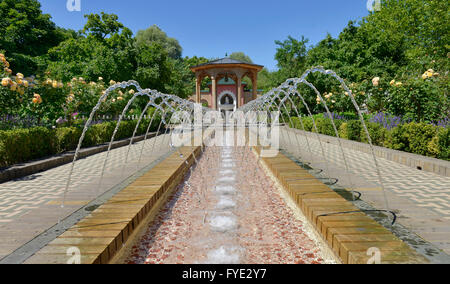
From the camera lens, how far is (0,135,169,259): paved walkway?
119 inches

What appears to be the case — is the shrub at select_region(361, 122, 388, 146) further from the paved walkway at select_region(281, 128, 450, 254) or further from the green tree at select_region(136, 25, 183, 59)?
the green tree at select_region(136, 25, 183, 59)

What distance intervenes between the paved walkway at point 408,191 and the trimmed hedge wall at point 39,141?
6.85 meters

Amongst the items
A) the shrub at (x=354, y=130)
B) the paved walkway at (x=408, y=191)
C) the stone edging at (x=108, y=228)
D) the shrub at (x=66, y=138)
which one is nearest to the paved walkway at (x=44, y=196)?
the stone edging at (x=108, y=228)

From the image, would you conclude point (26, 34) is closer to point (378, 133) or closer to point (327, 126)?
point (327, 126)

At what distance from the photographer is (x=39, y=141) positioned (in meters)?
7.35

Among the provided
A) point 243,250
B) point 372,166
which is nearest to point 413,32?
point 372,166

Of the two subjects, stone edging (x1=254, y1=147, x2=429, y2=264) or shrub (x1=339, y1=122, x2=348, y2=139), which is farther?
shrub (x1=339, y1=122, x2=348, y2=139)

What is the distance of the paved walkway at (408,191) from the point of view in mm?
2934

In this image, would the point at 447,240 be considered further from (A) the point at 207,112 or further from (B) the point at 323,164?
(A) the point at 207,112

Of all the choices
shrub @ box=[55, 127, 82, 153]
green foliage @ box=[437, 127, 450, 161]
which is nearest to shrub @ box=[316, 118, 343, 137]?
green foliage @ box=[437, 127, 450, 161]

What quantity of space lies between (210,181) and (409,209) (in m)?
3.38

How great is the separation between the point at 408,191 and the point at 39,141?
8373 millimetres

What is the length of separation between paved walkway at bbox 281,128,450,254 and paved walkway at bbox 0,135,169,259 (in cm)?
399

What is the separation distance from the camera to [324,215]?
114 inches
